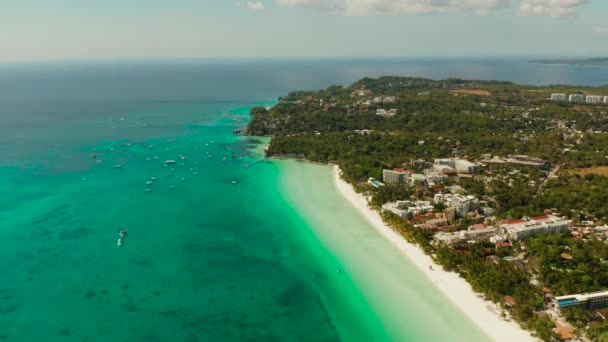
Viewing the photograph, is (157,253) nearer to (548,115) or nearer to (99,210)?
(99,210)

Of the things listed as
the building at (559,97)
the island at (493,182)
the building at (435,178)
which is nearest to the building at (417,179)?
the island at (493,182)

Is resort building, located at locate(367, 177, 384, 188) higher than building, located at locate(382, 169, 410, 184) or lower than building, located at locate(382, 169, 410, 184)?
lower

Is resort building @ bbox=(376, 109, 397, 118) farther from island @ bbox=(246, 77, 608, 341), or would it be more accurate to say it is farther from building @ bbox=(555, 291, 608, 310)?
building @ bbox=(555, 291, 608, 310)

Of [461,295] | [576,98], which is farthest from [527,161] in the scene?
A: [576,98]

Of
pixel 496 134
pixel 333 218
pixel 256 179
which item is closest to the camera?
pixel 333 218

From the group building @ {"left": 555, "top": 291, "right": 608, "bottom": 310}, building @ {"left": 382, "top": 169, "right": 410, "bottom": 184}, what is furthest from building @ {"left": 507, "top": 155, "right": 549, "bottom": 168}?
building @ {"left": 555, "top": 291, "right": 608, "bottom": 310}

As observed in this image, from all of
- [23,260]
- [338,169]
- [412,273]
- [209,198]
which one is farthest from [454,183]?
[23,260]

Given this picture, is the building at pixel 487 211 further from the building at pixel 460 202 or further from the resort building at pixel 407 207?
the resort building at pixel 407 207
